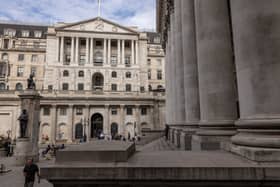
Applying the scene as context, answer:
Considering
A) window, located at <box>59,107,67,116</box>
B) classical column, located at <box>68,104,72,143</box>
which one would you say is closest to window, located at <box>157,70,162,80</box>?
classical column, located at <box>68,104,72,143</box>

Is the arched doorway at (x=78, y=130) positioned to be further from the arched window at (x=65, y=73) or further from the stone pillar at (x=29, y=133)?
the stone pillar at (x=29, y=133)

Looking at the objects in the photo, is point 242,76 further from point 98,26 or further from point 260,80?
point 98,26

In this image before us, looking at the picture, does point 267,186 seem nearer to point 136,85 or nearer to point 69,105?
point 69,105

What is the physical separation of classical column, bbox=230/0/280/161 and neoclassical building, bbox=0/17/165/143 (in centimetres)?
4931

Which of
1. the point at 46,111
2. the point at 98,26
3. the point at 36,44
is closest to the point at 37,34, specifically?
the point at 36,44

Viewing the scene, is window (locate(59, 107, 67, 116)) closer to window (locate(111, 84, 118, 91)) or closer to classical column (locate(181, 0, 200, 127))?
window (locate(111, 84, 118, 91))

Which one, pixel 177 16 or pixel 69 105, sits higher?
pixel 177 16

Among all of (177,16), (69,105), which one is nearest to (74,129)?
(69,105)

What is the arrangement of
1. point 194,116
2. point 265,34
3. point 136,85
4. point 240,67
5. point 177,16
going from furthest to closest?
point 136,85 < point 177,16 < point 194,116 < point 240,67 < point 265,34

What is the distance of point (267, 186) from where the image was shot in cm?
370

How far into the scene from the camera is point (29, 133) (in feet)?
71.3

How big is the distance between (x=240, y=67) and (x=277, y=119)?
1502 mm

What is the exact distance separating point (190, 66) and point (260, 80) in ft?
23.0

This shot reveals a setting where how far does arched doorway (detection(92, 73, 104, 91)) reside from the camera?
64056mm
